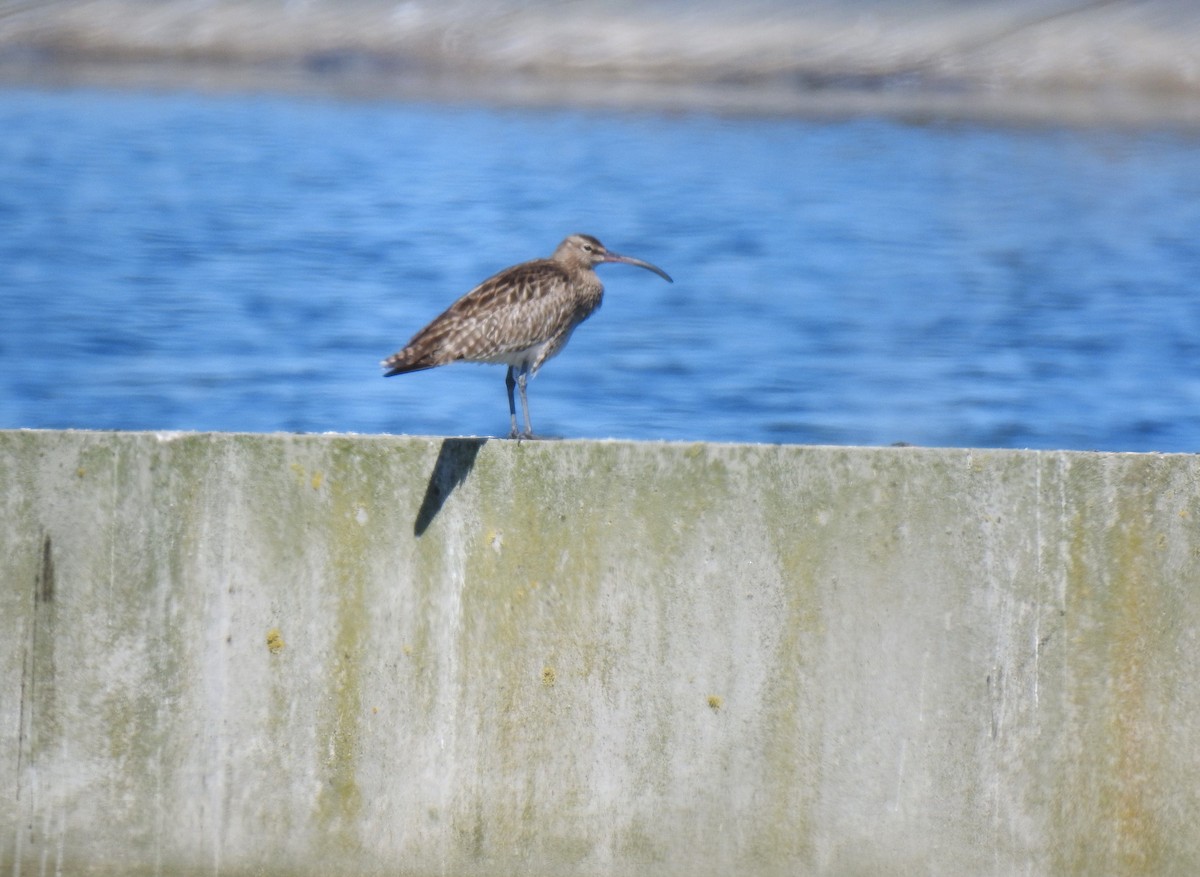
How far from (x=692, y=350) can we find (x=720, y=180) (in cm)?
922

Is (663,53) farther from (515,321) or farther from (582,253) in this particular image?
(515,321)

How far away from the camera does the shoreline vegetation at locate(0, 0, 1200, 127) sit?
25.6m

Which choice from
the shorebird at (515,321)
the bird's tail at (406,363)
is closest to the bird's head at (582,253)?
the shorebird at (515,321)

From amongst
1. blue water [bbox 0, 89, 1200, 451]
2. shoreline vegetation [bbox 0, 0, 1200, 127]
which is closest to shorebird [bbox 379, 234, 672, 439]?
blue water [bbox 0, 89, 1200, 451]

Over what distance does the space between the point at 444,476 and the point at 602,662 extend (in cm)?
83

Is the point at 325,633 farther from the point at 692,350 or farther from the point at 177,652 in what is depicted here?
the point at 692,350

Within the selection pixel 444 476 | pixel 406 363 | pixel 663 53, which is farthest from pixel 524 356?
pixel 663 53

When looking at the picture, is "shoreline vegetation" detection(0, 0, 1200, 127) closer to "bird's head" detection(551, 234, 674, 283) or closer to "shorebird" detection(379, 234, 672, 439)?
"bird's head" detection(551, 234, 674, 283)

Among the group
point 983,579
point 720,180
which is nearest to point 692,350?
point 720,180

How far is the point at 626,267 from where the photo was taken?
73.4ft

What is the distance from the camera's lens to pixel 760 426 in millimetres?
14523

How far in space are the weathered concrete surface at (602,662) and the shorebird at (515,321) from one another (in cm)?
99

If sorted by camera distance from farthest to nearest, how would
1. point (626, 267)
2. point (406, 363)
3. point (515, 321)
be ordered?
point (626, 267)
point (515, 321)
point (406, 363)

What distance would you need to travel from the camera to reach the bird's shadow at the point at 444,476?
5.98 metres
